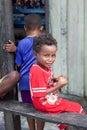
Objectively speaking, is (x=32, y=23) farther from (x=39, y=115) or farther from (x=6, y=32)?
(x=39, y=115)

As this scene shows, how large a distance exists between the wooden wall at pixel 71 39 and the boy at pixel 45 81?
2.13 m

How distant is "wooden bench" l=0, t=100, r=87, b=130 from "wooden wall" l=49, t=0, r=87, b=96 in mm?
2065

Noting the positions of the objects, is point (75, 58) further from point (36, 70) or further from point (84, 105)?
point (36, 70)

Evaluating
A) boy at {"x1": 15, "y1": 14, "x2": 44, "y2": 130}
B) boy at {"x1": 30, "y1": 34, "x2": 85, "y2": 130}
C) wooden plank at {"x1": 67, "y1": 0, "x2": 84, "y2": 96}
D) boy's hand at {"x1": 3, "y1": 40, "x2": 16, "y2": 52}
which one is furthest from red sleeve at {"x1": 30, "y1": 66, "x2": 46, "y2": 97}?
wooden plank at {"x1": 67, "y1": 0, "x2": 84, "y2": 96}

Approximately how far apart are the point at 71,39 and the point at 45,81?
2.34 m

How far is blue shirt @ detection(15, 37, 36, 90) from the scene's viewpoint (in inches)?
132

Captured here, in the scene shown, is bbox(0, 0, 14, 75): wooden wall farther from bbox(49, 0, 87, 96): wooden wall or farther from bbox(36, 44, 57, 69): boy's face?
bbox(49, 0, 87, 96): wooden wall

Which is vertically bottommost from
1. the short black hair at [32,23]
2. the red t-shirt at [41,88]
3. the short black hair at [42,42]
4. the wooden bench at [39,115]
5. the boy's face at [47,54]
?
the wooden bench at [39,115]

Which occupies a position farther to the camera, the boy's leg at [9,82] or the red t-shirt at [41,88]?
the boy's leg at [9,82]

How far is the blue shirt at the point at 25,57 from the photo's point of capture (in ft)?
11.0

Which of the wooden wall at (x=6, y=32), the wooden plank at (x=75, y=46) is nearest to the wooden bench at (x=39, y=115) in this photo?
the wooden wall at (x=6, y=32)

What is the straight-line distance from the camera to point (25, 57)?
3.38 meters

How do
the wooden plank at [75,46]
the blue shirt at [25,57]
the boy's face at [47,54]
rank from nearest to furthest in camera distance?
the boy's face at [47,54]
the blue shirt at [25,57]
the wooden plank at [75,46]

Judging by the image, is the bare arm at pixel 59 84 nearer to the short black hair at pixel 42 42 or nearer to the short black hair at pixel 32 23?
the short black hair at pixel 42 42
